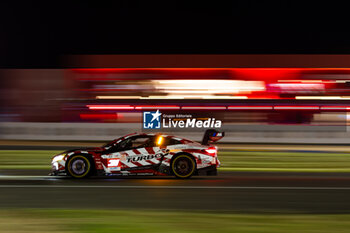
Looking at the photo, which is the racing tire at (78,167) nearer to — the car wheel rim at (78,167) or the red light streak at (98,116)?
the car wheel rim at (78,167)

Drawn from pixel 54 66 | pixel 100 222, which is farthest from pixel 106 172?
pixel 54 66

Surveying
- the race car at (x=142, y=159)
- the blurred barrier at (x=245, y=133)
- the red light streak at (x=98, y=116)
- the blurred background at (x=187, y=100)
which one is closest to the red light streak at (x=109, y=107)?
the blurred background at (x=187, y=100)

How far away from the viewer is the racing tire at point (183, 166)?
1415 centimetres

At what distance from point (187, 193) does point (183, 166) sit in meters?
2.86

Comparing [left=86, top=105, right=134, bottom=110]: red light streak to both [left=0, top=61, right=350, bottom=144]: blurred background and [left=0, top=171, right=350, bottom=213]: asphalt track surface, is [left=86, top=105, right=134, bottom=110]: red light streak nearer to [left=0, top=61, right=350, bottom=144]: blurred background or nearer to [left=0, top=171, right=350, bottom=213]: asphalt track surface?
[left=0, top=61, right=350, bottom=144]: blurred background

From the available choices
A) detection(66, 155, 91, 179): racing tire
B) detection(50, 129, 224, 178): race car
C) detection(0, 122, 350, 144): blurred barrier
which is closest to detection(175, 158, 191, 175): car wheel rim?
detection(50, 129, 224, 178): race car

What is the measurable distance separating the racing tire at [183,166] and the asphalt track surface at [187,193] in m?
0.25

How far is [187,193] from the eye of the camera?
11.4 m

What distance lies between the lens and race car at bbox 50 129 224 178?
13.9 metres

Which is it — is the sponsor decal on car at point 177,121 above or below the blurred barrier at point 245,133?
above

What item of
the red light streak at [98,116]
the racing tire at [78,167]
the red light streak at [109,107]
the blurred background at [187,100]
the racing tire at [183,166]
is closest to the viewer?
the racing tire at [78,167]

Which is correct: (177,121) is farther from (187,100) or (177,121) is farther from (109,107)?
(109,107)

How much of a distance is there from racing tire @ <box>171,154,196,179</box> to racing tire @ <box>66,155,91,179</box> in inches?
75.2

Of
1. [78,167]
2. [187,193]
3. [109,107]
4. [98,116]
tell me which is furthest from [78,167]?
[98,116]
